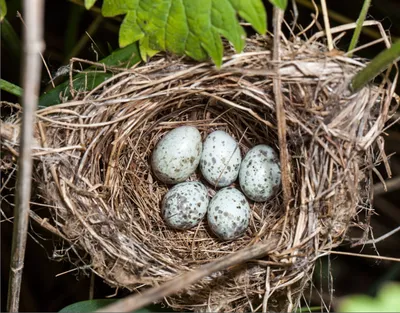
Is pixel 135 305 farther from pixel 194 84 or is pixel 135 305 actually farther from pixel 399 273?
pixel 399 273

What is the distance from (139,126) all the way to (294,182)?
1.12 feet

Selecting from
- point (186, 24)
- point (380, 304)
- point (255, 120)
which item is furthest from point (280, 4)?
point (380, 304)

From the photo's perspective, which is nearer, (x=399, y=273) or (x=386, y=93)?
(x=386, y=93)

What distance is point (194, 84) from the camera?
3.92ft

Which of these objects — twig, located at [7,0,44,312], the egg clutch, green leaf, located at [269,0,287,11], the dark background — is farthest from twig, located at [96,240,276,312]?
the dark background

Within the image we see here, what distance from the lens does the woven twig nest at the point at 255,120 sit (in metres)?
1.13

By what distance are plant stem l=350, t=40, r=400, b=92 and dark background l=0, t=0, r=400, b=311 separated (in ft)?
1.47

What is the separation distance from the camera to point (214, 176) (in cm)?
140

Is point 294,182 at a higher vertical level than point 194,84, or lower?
lower

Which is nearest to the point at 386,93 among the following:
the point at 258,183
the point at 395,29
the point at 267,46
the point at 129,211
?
the point at 267,46

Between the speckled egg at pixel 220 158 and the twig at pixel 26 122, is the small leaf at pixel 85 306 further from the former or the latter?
the speckled egg at pixel 220 158

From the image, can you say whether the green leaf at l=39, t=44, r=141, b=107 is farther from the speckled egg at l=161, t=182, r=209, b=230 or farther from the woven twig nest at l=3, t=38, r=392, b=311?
the speckled egg at l=161, t=182, r=209, b=230

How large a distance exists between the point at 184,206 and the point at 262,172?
0.60 feet

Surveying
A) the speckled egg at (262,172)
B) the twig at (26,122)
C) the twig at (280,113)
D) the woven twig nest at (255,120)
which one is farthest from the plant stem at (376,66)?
the twig at (26,122)
